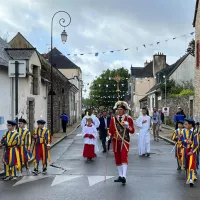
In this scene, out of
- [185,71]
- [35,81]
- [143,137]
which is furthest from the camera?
[185,71]

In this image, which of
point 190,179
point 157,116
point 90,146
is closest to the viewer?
point 190,179

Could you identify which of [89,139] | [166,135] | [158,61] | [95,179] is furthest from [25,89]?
[158,61]

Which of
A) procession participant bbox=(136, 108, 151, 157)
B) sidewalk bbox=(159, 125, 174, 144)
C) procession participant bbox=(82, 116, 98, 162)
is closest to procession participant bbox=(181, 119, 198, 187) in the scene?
procession participant bbox=(82, 116, 98, 162)

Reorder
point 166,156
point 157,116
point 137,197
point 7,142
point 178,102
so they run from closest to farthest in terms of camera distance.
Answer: point 137,197 < point 7,142 < point 166,156 < point 157,116 < point 178,102

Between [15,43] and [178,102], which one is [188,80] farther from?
[15,43]

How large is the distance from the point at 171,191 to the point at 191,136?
152cm

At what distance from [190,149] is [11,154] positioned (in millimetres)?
4140

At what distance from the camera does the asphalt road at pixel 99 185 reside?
7586 mm

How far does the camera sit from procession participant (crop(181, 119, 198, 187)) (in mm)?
8656

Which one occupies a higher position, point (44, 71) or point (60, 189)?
point (44, 71)

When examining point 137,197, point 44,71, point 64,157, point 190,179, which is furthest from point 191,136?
point 44,71

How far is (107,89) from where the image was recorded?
279ft

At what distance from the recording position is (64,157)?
14.3 m

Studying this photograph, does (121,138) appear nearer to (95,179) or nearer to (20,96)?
(95,179)
